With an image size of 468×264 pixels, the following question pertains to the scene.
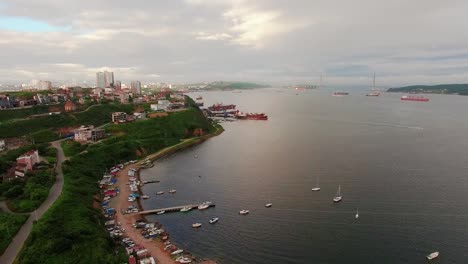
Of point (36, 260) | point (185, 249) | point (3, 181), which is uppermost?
point (3, 181)

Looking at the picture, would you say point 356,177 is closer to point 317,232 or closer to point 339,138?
point 317,232

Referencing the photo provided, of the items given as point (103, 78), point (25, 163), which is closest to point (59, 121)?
point (25, 163)

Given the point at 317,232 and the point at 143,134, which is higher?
the point at 143,134

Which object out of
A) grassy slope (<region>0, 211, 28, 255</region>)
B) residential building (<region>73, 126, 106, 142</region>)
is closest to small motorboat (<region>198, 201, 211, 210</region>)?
grassy slope (<region>0, 211, 28, 255</region>)

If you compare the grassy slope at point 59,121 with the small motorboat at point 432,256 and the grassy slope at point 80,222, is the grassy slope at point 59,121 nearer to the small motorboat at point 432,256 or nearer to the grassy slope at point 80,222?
the grassy slope at point 80,222

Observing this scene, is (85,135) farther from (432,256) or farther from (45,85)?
(45,85)

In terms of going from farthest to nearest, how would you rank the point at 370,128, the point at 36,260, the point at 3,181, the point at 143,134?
the point at 370,128 → the point at 143,134 → the point at 3,181 → the point at 36,260

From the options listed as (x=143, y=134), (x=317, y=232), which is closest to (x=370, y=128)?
(x=143, y=134)
